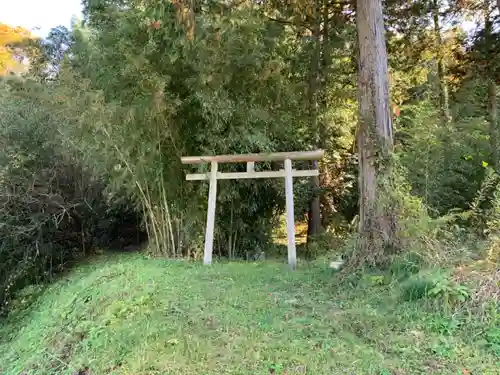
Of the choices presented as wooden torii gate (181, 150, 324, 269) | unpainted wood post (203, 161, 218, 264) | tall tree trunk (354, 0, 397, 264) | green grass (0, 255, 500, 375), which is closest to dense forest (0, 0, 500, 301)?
tall tree trunk (354, 0, 397, 264)

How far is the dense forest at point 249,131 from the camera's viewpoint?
354 cm

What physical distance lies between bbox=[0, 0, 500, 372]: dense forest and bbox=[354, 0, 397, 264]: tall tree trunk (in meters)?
0.01

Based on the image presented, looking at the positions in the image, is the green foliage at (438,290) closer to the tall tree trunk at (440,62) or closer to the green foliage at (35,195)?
the green foliage at (35,195)

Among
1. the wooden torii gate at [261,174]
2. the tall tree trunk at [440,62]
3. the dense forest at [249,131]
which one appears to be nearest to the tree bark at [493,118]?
the dense forest at [249,131]

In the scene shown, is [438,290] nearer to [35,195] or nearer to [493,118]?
[35,195]

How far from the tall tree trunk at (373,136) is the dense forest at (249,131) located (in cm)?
1

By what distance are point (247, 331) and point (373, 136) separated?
6.40 ft

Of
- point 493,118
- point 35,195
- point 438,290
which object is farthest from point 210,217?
point 493,118

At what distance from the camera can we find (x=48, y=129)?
18.3ft

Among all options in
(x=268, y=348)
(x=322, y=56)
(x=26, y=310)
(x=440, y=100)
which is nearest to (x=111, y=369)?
(x=268, y=348)

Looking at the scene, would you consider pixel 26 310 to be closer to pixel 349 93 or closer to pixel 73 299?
pixel 73 299

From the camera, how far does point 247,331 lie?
2502 mm

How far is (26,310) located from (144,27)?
3578 mm

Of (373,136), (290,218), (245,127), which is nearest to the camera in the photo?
(373,136)
